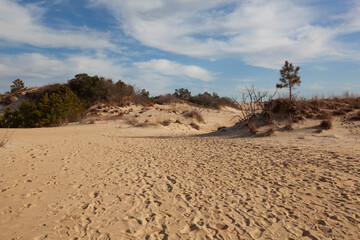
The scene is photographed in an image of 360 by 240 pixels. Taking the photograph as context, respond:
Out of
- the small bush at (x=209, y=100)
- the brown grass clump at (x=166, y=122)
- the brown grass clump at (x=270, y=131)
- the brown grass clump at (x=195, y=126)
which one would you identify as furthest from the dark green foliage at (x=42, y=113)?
the small bush at (x=209, y=100)

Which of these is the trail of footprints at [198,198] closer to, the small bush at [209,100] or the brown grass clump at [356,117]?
the brown grass clump at [356,117]

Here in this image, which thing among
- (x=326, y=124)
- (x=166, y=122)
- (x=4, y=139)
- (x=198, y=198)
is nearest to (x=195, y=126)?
(x=166, y=122)

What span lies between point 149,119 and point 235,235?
1950cm

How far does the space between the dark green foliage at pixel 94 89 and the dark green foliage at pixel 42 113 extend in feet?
14.2

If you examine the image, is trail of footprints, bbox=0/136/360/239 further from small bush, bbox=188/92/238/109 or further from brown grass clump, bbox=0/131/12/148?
small bush, bbox=188/92/238/109

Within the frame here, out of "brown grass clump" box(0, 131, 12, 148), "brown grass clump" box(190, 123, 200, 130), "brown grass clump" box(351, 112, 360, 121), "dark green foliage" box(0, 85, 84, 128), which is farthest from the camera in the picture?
"brown grass clump" box(190, 123, 200, 130)

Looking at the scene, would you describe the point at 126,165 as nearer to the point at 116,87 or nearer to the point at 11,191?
the point at 11,191

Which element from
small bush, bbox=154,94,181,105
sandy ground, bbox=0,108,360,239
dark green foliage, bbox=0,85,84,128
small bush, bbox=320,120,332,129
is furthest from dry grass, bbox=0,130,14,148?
small bush, bbox=154,94,181,105

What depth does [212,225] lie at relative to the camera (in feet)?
12.8

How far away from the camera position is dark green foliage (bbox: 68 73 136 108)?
2586cm

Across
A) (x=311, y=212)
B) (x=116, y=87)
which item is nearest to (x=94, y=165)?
(x=311, y=212)

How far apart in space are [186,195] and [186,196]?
0.05m

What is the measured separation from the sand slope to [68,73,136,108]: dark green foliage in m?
Result: 17.8

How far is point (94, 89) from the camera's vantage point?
86.3 ft
